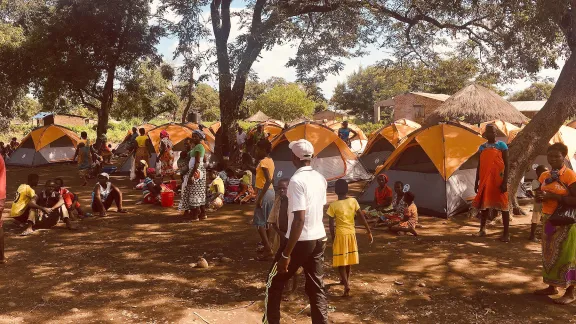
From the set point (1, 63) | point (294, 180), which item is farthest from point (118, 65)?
point (294, 180)

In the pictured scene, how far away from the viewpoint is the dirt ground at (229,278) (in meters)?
4.32

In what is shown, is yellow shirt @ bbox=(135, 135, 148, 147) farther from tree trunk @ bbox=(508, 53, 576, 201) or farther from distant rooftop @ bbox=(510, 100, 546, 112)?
distant rooftop @ bbox=(510, 100, 546, 112)

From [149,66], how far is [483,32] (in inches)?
511

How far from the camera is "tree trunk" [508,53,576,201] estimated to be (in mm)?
7648

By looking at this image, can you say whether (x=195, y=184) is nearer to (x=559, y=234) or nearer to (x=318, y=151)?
(x=318, y=151)

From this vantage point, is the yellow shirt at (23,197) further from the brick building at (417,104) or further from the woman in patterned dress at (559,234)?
the brick building at (417,104)

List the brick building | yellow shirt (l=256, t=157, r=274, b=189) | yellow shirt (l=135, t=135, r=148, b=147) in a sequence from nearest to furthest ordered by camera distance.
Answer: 1. yellow shirt (l=256, t=157, r=274, b=189)
2. yellow shirt (l=135, t=135, r=148, b=147)
3. the brick building

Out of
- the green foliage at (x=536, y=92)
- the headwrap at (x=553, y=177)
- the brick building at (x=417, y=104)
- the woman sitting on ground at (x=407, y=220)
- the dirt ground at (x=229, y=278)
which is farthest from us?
the green foliage at (x=536, y=92)

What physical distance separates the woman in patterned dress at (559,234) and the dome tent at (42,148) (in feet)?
52.7

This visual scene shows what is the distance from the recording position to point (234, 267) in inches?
224

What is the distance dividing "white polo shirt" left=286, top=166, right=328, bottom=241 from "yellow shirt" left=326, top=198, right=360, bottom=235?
107 centimetres

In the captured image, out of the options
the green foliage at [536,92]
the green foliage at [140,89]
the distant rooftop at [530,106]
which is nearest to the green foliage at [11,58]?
the green foliage at [140,89]

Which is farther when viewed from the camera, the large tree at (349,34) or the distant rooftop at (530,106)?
the distant rooftop at (530,106)

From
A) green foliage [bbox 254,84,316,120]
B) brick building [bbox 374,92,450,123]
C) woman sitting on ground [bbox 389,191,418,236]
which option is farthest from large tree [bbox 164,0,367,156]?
green foliage [bbox 254,84,316,120]
